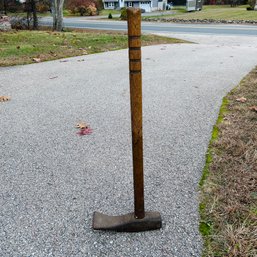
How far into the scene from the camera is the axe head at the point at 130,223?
73.4 inches

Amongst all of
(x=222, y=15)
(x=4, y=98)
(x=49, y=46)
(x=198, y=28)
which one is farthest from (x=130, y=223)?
(x=222, y=15)

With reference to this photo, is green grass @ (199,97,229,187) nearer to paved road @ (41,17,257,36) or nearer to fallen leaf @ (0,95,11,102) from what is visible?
fallen leaf @ (0,95,11,102)

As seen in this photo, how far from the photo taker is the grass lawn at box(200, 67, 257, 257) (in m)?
1.72

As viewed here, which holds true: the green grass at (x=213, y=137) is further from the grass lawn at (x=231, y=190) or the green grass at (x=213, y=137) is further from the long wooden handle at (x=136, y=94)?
the long wooden handle at (x=136, y=94)

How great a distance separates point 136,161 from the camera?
181 cm

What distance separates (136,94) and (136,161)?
427 mm

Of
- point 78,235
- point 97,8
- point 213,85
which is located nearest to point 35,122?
point 78,235

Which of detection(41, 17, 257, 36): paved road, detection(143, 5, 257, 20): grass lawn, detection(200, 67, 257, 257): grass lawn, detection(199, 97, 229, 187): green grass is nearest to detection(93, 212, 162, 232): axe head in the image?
detection(200, 67, 257, 257): grass lawn

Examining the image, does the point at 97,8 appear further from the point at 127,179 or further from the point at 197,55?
the point at 127,179

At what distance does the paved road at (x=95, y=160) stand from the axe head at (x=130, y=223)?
0.04 m

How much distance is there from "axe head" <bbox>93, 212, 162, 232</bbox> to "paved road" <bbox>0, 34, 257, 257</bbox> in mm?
43

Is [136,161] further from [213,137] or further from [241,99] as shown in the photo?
[241,99]

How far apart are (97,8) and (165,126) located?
35831mm

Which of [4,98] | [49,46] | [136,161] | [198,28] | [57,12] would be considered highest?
[57,12]
